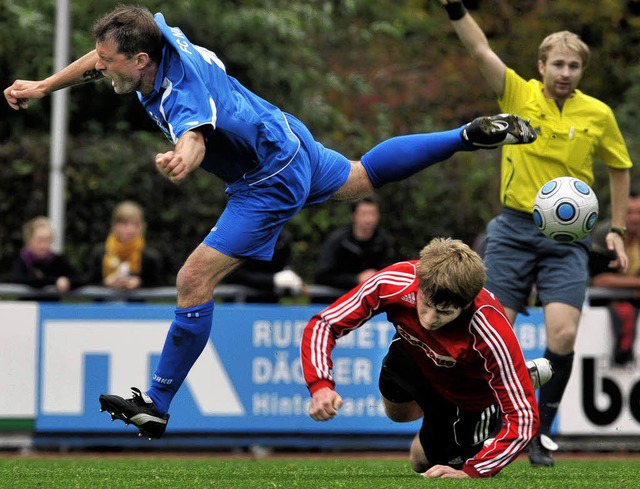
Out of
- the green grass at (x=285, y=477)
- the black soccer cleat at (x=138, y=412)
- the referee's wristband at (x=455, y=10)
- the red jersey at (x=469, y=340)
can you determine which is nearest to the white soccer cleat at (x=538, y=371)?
the green grass at (x=285, y=477)

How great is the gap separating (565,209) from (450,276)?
6.31 ft

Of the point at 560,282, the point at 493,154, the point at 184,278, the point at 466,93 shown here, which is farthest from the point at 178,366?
the point at 466,93

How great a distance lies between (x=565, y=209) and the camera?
7.27 meters

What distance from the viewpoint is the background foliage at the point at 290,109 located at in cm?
1396

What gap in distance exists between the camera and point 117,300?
35.3 ft

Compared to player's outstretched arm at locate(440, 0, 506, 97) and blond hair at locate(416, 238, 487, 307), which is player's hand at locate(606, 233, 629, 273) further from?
blond hair at locate(416, 238, 487, 307)

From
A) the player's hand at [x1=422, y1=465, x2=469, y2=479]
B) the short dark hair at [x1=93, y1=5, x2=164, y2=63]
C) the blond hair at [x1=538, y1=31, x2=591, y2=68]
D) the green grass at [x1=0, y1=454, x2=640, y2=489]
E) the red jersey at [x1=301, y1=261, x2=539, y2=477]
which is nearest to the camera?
the red jersey at [x1=301, y1=261, x2=539, y2=477]

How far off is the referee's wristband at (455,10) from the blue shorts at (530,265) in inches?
46.9

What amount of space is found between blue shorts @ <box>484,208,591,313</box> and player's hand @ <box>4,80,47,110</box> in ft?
9.15

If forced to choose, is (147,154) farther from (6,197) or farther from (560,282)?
(560,282)

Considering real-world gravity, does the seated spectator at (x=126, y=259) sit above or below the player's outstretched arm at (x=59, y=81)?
below

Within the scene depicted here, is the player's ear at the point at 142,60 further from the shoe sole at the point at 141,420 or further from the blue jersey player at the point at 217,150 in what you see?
the shoe sole at the point at 141,420

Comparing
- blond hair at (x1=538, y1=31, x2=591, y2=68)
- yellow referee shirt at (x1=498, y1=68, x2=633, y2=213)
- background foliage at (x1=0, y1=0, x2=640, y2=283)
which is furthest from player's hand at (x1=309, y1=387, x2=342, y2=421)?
background foliage at (x1=0, y1=0, x2=640, y2=283)

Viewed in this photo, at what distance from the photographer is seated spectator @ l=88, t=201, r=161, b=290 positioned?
10.9 metres
